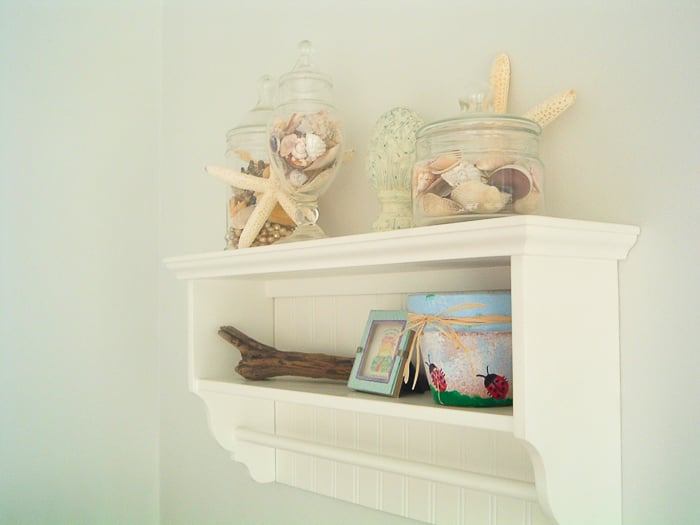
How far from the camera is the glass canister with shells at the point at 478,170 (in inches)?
37.5

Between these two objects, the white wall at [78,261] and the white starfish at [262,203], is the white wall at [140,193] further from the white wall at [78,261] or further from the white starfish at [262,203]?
the white starfish at [262,203]

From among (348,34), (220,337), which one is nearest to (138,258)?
(220,337)

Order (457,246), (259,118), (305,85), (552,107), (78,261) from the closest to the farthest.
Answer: (457,246)
(552,107)
(305,85)
(259,118)
(78,261)

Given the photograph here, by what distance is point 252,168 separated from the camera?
136 centimetres

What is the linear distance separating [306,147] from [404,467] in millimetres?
525

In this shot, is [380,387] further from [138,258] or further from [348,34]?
[138,258]

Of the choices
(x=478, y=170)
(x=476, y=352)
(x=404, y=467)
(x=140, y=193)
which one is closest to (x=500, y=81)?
(x=478, y=170)

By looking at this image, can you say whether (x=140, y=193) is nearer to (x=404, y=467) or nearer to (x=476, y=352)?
(x=404, y=467)

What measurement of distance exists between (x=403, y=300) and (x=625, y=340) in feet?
1.26

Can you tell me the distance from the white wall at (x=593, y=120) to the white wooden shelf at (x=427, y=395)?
0.14 ft

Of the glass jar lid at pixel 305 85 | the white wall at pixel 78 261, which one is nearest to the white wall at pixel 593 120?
the glass jar lid at pixel 305 85

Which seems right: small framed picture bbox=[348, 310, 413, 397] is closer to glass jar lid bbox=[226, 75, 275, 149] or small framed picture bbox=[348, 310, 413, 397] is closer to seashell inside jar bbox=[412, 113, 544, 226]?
seashell inside jar bbox=[412, 113, 544, 226]

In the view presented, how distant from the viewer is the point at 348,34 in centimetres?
140

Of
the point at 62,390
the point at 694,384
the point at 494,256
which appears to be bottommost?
the point at 62,390
